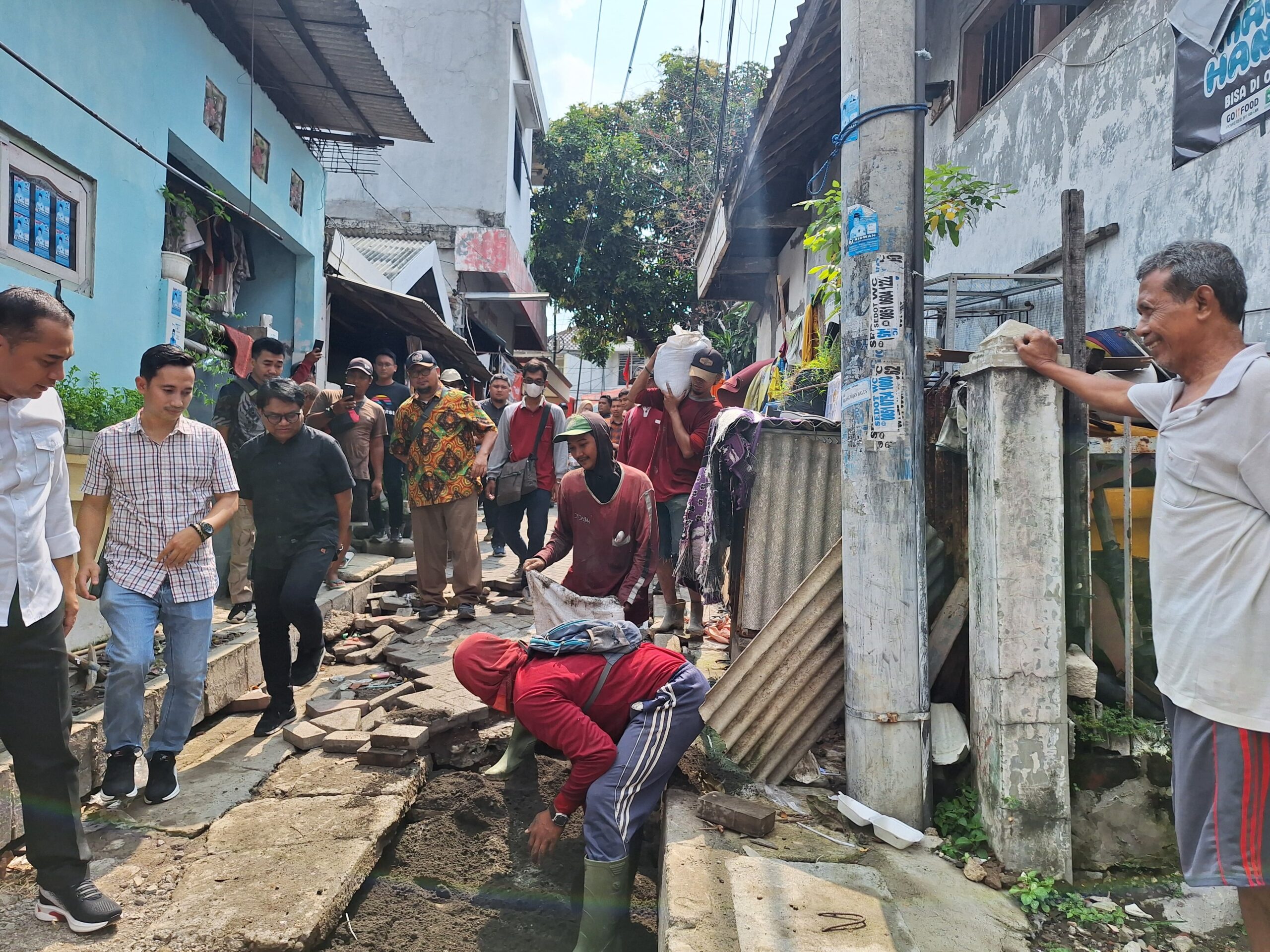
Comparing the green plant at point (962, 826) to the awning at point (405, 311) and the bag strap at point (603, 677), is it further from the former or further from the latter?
the awning at point (405, 311)

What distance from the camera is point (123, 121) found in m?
6.14

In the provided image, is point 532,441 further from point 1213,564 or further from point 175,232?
point 1213,564

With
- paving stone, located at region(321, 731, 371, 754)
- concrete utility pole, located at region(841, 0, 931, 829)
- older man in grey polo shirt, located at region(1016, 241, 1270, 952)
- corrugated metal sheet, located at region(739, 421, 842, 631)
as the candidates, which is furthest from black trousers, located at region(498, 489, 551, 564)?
older man in grey polo shirt, located at region(1016, 241, 1270, 952)

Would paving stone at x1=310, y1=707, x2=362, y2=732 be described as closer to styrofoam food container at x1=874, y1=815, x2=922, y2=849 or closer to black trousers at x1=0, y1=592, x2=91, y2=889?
black trousers at x1=0, y1=592, x2=91, y2=889

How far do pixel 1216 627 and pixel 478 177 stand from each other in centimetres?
1851

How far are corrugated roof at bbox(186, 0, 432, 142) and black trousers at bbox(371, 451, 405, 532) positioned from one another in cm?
374

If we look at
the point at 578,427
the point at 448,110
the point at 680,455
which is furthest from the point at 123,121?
the point at 448,110

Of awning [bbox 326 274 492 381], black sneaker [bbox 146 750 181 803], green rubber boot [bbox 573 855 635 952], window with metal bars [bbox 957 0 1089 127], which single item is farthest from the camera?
awning [bbox 326 274 492 381]

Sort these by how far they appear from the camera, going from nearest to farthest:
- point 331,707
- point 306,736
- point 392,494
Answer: point 306,736 < point 331,707 < point 392,494

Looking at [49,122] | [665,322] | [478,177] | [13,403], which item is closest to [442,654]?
[13,403]

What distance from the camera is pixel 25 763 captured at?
2715 millimetres

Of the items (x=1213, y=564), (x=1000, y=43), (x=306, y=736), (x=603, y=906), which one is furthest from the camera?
(x=1000, y=43)

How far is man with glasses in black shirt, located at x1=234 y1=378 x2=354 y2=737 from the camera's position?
4.68 meters

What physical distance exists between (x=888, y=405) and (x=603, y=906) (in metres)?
2.06
